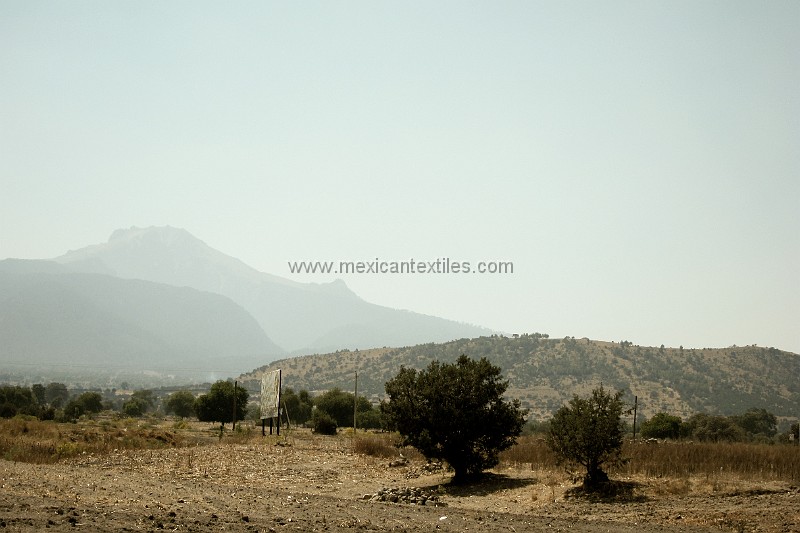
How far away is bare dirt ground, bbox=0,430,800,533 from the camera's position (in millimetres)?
12836

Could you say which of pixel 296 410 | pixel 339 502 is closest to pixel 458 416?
pixel 339 502

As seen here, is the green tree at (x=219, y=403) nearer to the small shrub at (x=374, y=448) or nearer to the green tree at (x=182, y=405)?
the green tree at (x=182, y=405)

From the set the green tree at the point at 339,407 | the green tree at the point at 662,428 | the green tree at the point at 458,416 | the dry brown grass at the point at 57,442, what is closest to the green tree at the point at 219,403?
the green tree at the point at 339,407

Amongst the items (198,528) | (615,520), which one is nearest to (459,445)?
(615,520)

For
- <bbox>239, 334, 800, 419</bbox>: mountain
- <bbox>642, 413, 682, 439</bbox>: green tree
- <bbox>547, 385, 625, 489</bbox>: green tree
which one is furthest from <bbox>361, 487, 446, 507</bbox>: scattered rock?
<bbox>239, 334, 800, 419</bbox>: mountain

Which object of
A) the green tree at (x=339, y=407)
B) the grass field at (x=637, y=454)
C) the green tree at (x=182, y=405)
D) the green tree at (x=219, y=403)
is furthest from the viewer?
the green tree at (x=182, y=405)

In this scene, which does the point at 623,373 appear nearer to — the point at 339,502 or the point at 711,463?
the point at 711,463

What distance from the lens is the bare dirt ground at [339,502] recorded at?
42.1 feet

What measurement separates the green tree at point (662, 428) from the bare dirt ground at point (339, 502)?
28.1 m

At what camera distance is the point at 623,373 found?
4670 inches

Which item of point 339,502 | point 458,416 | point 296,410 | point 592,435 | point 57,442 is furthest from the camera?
point 296,410

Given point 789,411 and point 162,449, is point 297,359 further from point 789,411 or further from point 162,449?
point 162,449

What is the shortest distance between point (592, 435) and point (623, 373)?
345 ft

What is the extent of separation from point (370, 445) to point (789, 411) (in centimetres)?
8354
